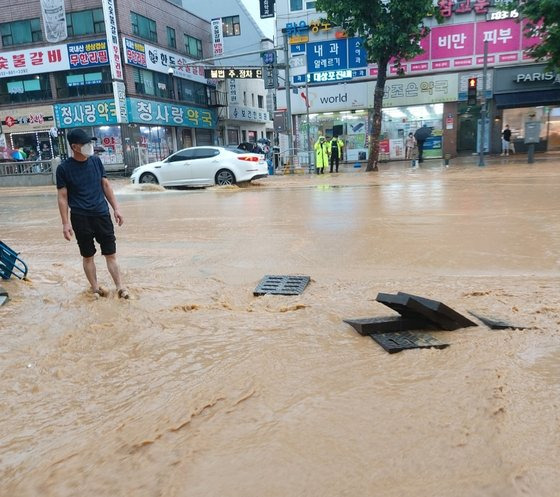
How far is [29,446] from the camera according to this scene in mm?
2357

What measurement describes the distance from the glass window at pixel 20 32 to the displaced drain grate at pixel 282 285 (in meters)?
29.7

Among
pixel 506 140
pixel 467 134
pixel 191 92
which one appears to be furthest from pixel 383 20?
pixel 191 92

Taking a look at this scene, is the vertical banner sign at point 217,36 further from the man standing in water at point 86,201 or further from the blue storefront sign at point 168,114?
the man standing in water at point 86,201

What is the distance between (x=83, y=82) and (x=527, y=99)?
23285 mm

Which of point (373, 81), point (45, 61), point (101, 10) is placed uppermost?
point (101, 10)

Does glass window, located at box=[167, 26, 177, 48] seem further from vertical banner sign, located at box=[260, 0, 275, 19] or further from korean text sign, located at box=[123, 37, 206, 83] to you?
vertical banner sign, located at box=[260, 0, 275, 19]

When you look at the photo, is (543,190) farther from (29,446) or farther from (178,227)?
(29,446)

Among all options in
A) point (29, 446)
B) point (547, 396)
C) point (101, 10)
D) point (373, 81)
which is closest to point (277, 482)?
point (29, 446)

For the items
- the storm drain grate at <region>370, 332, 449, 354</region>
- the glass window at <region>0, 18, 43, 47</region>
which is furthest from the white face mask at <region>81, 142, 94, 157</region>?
the glass window at <region>0, 18, 43, 47</region>

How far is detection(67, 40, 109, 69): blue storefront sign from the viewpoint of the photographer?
88.7ft

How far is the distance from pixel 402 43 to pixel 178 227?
14.1m

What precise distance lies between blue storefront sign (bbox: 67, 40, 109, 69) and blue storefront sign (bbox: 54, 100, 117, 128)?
6.80ft

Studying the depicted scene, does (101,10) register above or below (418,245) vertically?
above

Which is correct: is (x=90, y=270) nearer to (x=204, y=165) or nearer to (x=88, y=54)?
(x=204, y=165)
